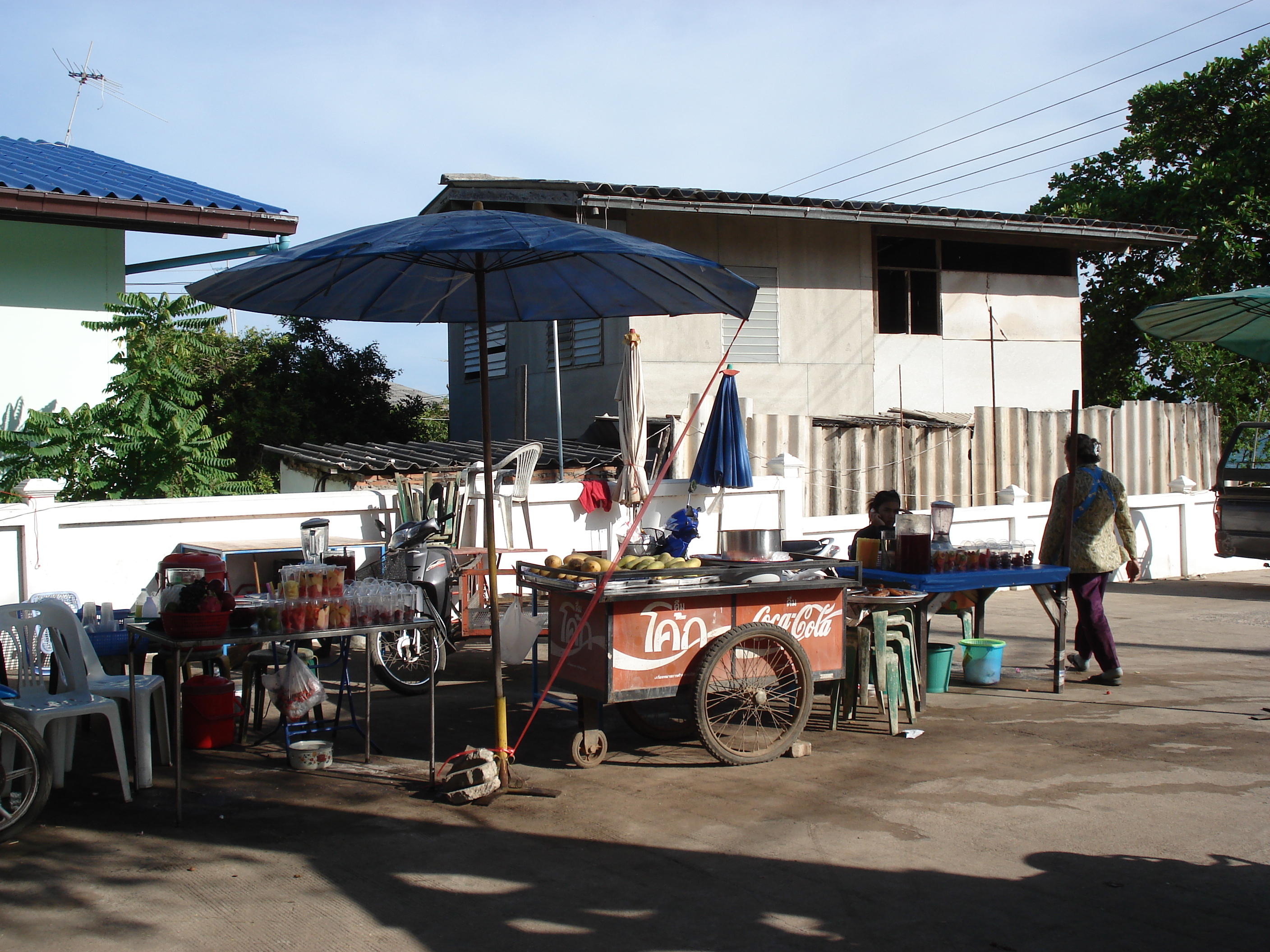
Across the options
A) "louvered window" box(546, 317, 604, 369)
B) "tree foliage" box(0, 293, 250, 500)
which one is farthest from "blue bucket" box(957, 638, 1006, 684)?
"louvered window" box(546, 317, 604, 369)

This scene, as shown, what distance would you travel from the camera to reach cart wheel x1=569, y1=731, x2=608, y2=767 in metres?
5.84

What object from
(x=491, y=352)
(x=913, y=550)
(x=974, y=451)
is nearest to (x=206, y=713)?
(x=913, y=550)

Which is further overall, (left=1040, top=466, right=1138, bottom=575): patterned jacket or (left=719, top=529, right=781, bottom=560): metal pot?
(left=1040, top=466, right=1138, bottom=575): patterned jacket

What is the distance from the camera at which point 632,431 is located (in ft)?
36.4

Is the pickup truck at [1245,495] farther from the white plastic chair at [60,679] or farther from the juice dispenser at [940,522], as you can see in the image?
the white plastic chair at [60,679]

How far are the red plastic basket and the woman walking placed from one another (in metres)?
5.97

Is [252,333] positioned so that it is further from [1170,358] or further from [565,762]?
[1170,358]

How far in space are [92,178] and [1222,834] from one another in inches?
408

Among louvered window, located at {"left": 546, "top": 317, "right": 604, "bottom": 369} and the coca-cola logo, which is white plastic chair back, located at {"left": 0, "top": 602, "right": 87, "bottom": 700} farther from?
louvered window, located at {"left": 546, "top": 317, "right": 604, "bottom": 369}

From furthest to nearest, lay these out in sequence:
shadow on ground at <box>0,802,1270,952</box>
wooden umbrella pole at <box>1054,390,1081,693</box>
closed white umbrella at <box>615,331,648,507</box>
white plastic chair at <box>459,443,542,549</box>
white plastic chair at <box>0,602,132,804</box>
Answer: closed white umbrella at <box>615,331,648,507</box> < white plastic chair at <box>459,443,542,549</box> < wooden umbrella pole at <box>1054,390,1081,693</box> < white plastic chair at <box>0,602,132,804</box> < shadow on ground at <box>0,802,1270,952</box>

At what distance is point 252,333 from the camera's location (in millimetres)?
16328

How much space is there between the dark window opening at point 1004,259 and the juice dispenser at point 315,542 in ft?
36.4

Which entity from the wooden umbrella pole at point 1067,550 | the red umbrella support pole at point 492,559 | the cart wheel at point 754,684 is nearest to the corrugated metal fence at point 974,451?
the wooden umbrella pole at point 1067,550

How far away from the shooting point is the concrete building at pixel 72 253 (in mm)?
9312
